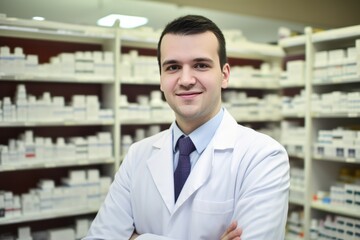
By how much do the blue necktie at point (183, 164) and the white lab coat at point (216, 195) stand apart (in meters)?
0.03

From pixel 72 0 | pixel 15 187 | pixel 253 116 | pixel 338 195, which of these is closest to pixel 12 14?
pixel 72 0

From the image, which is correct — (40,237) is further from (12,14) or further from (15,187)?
(12,14)

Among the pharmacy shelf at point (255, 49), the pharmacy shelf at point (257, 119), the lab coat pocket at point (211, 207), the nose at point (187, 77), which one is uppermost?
the pharmacy shelf at point (255, 49)

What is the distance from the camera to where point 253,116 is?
4461 mm

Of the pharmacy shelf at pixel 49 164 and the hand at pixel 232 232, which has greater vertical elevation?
the hand at pixel 232 232

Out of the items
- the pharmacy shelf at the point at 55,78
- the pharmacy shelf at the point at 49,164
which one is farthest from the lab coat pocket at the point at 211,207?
the pharmacy shelf at the point at 55,78

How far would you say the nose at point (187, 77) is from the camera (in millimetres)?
1479

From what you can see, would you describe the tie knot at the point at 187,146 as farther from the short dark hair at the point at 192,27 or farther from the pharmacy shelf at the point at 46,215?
the pharmacy shelf at the point at 46,215

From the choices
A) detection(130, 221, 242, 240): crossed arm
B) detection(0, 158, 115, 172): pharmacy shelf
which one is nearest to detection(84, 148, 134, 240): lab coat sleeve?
detection(130, 221, 242, 240): crossed arm

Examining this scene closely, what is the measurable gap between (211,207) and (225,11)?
439cm

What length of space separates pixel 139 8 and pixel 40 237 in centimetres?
319

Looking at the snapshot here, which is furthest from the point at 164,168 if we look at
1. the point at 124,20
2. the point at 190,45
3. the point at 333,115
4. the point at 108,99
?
the point at 124,20

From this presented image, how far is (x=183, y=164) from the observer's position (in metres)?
1.65

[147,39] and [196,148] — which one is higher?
[147,39]
